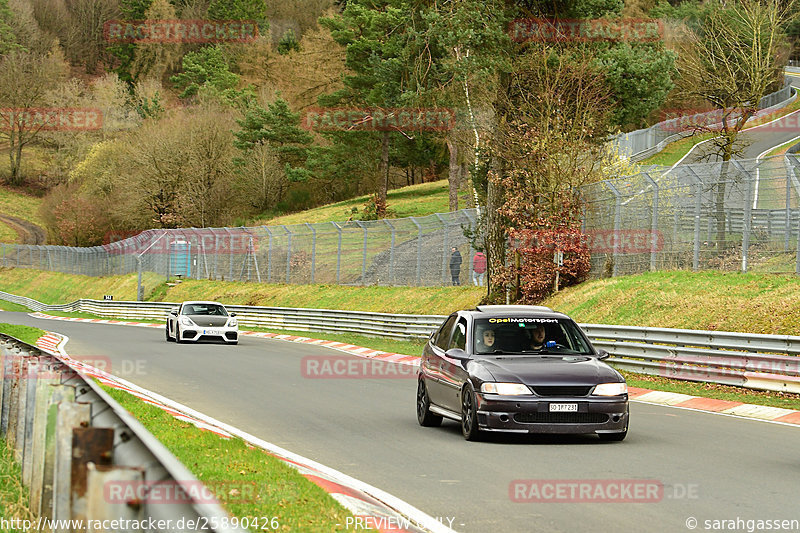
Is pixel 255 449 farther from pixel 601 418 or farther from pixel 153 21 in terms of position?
pixel 153 21

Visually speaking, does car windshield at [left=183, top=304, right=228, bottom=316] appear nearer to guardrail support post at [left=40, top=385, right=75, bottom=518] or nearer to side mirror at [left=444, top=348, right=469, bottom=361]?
side mirror at [left=444, top=348, right=469, bottom=361]

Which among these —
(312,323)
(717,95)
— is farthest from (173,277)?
(717,95)

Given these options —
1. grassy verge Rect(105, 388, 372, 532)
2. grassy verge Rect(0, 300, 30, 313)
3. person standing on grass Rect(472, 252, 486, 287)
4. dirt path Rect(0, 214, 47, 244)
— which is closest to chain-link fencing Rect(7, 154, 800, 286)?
person standing on grass Rect(472, 252, 486, 287)

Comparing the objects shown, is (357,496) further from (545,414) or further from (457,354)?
(457,354)

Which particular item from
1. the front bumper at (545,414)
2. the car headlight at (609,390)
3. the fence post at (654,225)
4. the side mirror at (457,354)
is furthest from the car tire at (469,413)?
the fence post at (654,225)

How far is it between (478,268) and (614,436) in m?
23.3

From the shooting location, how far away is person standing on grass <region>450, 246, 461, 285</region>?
36281 mm

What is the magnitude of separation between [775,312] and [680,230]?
624 cm

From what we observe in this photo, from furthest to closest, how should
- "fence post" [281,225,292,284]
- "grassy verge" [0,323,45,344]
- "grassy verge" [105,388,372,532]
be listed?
"fence post" [281,225,292,284] < "grassy verge" [0,323,45,344] < "grassy verge" [105,388,372,532]

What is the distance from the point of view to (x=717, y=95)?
3834 centimetres

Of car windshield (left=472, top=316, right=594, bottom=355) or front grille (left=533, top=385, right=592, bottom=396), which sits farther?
car windshield (left=472, top=316, right=594, bottom=355)

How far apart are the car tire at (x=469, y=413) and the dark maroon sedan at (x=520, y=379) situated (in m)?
0.01

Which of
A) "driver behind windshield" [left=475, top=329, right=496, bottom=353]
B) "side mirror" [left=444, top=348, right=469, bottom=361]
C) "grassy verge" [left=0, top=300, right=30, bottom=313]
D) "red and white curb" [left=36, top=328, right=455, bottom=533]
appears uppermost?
"driver behind windshield" [left=475, top=329, right=496, bottom=353]

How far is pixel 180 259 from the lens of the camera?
201 ft
